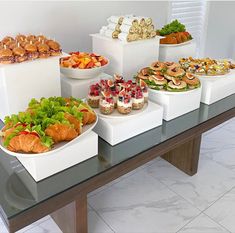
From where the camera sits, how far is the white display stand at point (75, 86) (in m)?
1.36

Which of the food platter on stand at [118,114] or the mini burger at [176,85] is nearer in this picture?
the food platter on stand at [118,114]

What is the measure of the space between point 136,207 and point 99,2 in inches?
46.3

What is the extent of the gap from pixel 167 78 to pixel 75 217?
0.70 m

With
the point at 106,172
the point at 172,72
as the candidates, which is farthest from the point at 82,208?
the point at 172,72

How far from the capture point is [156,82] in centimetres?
136

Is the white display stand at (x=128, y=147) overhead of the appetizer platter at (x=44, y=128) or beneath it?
beneath

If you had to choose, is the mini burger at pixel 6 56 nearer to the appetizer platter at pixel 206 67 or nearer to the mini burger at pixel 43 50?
the mini burger at pixel 43 50

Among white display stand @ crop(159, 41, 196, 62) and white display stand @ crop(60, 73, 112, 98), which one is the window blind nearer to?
white display stand @ crop(159, 41, 196, 62)

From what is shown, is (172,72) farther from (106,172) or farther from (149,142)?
(106,172)

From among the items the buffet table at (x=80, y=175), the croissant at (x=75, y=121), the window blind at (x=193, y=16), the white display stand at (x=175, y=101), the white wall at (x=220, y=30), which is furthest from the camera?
the white wall at (x=220, y=30)

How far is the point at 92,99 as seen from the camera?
1.25 m

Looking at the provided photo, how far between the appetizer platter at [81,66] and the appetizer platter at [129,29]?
0.57 feet

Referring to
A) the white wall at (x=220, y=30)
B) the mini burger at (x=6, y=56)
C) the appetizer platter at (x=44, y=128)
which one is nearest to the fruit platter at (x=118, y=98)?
the appetizer platter at (x=44, y=128)

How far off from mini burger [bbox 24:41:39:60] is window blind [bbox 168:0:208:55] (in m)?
1.45
